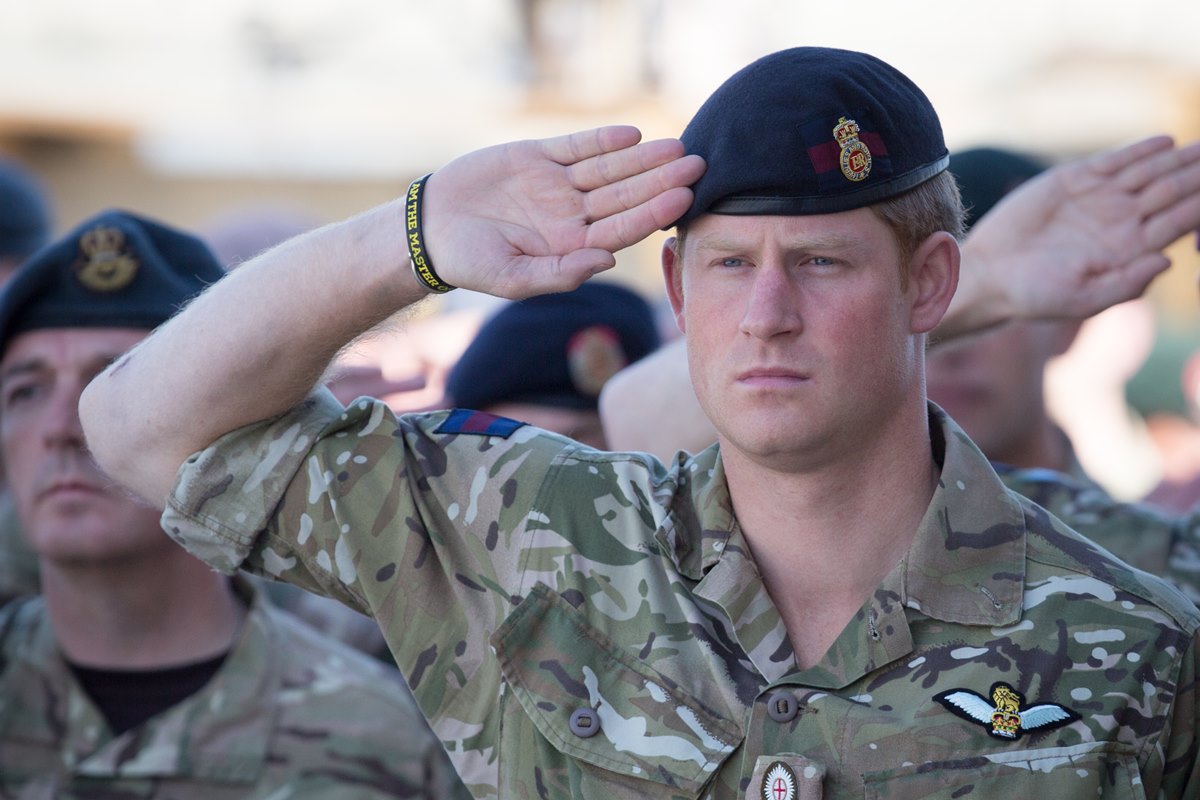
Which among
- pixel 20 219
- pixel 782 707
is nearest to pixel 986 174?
pixel 782 707

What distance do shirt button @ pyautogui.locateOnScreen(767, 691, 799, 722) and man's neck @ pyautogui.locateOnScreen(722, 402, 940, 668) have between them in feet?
0.39

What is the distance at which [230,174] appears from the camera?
18.9 m

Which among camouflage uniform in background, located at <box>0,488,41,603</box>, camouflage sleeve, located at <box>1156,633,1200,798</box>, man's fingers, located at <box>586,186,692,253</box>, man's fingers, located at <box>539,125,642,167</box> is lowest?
camouflage uniform in background, located at <box>0,488,41,603</box>

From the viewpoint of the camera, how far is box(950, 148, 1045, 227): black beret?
425 centimetres

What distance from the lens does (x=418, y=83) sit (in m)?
19.9

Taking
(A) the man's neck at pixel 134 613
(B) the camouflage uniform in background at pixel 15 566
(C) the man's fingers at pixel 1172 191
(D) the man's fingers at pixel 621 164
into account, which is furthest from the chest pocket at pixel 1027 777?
(B) the camouflage uniform in background at pixel 15 566

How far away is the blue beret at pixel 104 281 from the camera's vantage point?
3.77 meters

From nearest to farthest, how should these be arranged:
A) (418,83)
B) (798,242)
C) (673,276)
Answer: (798,242)
(673,276)
(418,83)

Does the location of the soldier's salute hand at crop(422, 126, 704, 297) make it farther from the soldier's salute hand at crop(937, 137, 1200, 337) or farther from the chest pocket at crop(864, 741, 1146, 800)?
the soldier's salute hand at crop(937, 137, 1200, 337)

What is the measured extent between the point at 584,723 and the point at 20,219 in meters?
4.17

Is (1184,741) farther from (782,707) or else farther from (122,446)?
(122,446)

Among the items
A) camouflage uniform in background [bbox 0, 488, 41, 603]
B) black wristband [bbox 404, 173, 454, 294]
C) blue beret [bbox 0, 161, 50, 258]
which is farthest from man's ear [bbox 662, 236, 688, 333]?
blue beret [bbox 0, 161, 50, 258]

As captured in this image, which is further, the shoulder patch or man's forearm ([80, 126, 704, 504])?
the shoulder patch

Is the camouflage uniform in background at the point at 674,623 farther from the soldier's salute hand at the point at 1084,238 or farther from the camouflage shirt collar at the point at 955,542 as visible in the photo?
the soldier's salute hand at the point at 1084,238
